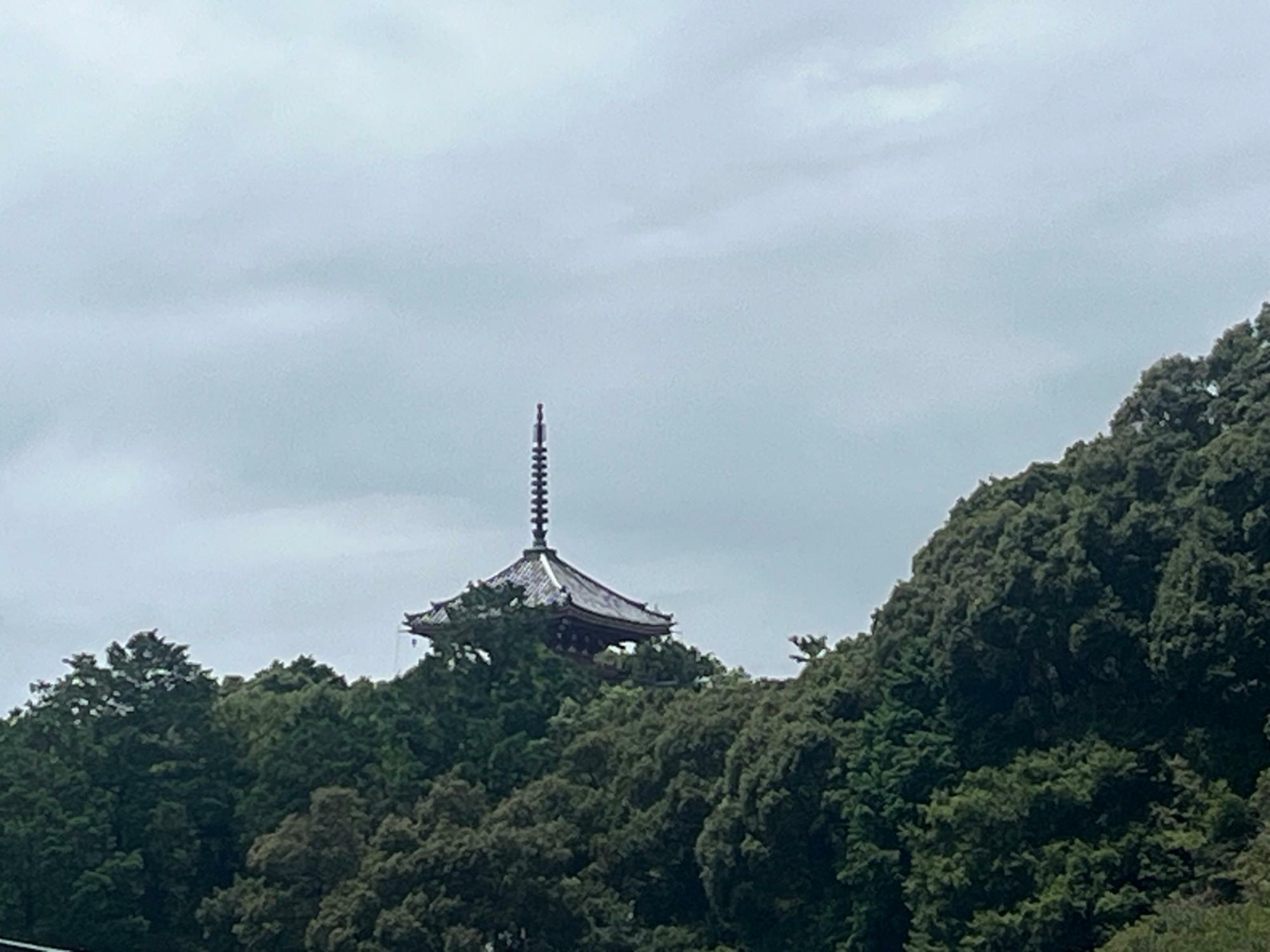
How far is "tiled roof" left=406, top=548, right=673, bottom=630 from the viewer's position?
135ft

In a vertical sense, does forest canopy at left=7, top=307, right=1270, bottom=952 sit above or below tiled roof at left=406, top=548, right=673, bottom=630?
below

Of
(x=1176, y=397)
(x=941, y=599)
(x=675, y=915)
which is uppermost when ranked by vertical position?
(x=1176, y=397)

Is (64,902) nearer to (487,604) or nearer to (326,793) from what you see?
(326,793)

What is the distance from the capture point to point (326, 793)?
26.5 m

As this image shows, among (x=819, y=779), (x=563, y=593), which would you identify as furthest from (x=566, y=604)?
(x=819, y=779)

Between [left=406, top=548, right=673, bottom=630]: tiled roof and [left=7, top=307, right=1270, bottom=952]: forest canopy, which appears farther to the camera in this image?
[left=406, top=548, right=673, bottom=630]: tiled roof

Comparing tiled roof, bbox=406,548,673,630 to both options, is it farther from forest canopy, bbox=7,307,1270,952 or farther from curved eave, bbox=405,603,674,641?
forest canopy, bbox=7,307,1270,952

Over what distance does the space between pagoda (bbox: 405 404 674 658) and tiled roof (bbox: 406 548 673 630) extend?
0.01 meters

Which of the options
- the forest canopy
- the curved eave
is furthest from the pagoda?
the forest canopy

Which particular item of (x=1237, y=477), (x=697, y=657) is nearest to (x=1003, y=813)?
(x=1237, y=477)

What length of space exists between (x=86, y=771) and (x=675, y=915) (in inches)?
315

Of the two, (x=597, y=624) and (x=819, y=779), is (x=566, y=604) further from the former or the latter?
(x=819, y=779)

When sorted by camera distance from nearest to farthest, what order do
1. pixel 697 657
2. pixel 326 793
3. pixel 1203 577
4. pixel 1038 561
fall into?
pixel 1203 577
pixel 1038 561
pixel 326 793
pixel 697 657

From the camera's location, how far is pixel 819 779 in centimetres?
2511
